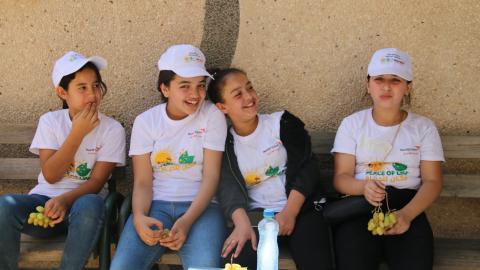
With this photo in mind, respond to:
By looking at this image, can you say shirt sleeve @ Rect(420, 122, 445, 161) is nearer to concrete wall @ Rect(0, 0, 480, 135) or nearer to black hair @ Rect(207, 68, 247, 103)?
concrete wall @ Rect(0, 0, 480, 135)

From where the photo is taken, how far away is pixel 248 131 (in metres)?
3.64

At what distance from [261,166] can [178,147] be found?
0.48 metres

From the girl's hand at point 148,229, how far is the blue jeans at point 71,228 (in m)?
0.19

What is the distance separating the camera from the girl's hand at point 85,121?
3.60 metres

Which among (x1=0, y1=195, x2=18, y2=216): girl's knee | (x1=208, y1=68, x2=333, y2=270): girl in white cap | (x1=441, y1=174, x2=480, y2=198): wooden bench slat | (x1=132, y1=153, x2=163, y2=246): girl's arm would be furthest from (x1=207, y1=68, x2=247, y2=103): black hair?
(x1=441, y1=174, x2=480, y2=198): wooden bench slat

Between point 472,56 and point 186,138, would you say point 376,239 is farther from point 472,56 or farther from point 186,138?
point 472,56

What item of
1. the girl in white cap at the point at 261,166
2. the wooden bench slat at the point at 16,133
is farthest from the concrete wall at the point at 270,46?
the girl in white cap at the point at 261,166

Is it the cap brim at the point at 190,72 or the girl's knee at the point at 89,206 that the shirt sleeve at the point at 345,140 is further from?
the girl's knee at the point at 89,206

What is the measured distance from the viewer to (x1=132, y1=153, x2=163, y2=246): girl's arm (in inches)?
128

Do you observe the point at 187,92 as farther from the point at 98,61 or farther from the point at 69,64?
the point at 69,64

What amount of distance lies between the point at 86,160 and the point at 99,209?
1.49ft

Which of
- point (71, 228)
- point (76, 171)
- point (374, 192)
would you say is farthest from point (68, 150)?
point (374, 192)

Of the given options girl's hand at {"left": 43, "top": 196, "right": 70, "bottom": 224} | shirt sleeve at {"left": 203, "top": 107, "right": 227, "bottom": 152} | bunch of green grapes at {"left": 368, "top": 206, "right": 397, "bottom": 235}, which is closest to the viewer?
bunch of green grapes at {"left": 368, "top": 206, "right": 397, "bottom": 235}

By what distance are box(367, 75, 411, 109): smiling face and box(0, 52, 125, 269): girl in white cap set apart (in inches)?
57.6
